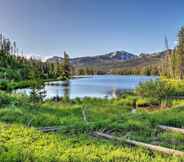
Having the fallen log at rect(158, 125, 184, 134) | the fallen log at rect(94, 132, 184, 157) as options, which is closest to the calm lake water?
the fallen log at rect(158, 125, 184, 134)

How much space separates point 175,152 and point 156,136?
2.42 meters

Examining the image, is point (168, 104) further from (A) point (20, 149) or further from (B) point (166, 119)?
(A) point (20, 149)

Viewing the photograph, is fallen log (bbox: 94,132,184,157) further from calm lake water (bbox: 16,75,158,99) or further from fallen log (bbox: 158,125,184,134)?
calm lake water (bbox: 16,75,158,99)

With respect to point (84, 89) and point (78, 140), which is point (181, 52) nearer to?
point (84, 89)

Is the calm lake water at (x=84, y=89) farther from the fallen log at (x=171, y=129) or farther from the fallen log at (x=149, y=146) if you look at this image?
the fallen log at (x=149, y=146)

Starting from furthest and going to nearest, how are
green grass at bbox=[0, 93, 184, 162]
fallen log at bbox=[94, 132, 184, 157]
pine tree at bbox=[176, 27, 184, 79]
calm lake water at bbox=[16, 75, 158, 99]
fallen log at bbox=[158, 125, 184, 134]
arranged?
1. pine tree at bbox=[176, 27, 184, 79]
2. calm lake water at bbox=[16, 75, 158, 99]
3. fallen log at bbox=[158, 125, 184, 134]
4. fallen log at bbox=[94, 132, 184, 157]
5. green grass at bbox=[0, 93, 184, 162]

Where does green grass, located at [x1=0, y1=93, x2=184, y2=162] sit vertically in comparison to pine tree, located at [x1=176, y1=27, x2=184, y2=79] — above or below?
below

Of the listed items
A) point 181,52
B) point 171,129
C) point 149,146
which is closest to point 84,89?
point 181,52

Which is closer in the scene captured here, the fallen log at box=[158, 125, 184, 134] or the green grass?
the green grass

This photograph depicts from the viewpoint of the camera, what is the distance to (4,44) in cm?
8838

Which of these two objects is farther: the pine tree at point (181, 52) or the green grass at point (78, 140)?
the pine tree at point (181, 52)

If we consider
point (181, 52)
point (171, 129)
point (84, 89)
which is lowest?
point (84, 89)

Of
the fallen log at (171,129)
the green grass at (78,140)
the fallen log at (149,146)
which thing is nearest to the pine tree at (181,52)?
the green grass at (78,140)

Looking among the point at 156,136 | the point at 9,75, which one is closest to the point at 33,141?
the point at 156,136
